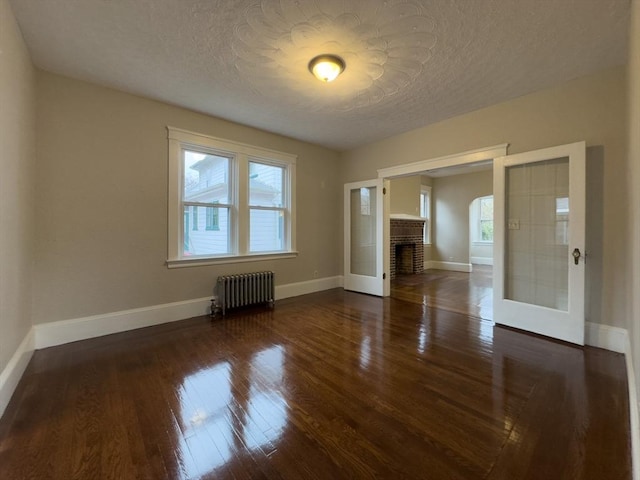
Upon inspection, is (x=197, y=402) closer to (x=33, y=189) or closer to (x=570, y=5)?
(x=33, y=189)

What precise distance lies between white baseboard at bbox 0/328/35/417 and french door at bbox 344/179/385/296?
4.26 m

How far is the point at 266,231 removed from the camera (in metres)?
4.59

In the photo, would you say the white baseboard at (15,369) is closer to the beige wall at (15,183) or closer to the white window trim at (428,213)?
the beige wall at (15,183)

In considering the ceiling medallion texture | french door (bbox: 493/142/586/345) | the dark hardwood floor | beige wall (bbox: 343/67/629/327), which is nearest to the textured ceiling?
the ceiling medallion texture

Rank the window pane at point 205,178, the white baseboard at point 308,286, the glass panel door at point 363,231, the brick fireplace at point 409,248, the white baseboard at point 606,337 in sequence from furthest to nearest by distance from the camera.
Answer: the brick fireplace at point 409,248, the glass panel door at point 363,231, the white baseboard at point 308,286, the window pane at point 205,178, the white baseboard at point 606,337

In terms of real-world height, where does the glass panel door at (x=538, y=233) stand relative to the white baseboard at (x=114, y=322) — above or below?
above

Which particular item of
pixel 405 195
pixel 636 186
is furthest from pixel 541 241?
pixel 405 195

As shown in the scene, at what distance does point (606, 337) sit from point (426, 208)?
20.6ft

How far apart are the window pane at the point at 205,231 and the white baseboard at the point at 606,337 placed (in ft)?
14.5

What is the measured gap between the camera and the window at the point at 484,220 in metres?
9.06

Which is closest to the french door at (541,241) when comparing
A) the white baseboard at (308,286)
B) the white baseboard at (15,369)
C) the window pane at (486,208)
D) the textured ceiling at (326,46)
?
the textured ceiling at (326,46)

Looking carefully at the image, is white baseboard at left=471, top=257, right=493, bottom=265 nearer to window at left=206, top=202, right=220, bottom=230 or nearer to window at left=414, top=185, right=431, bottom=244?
window at left=414, top=185, right=431, bottom=244

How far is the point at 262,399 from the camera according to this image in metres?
1.90

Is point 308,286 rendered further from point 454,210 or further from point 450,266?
point 454,210
